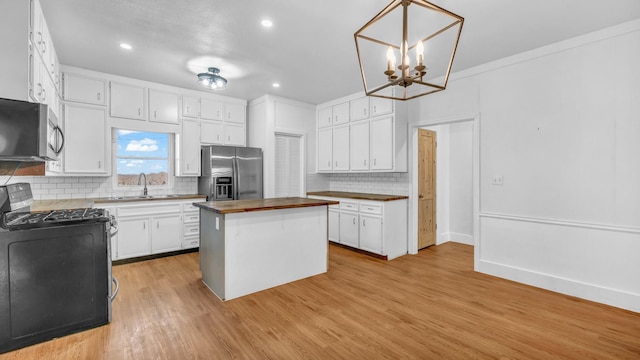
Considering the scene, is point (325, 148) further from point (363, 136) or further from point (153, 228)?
point (153, 228)

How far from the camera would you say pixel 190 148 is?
191 inches

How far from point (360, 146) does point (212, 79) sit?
262 cm

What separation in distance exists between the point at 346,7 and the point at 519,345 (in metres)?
A: 3.06

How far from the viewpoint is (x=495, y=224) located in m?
3.68

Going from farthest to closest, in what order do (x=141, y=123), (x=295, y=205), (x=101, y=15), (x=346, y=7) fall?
(x=141, y=123)
(x=295, y=205)
(x=101, y=15)
(x=346, y=7)

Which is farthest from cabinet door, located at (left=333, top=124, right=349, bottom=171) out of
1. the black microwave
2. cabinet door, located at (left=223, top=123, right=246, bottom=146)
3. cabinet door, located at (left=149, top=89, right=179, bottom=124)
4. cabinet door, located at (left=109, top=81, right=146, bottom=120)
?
the black microwave

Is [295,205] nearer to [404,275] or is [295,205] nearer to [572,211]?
[404,275]

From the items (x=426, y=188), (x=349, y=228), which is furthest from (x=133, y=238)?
(x=426, y=188)

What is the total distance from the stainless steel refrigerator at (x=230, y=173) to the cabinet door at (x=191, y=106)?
0.60m

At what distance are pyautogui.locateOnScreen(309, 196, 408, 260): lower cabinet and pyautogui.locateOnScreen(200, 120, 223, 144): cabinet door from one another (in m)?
2.53

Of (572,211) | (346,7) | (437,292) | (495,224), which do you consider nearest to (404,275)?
(437,292)

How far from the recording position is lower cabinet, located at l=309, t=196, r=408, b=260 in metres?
4.34

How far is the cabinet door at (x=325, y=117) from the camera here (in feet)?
18.5

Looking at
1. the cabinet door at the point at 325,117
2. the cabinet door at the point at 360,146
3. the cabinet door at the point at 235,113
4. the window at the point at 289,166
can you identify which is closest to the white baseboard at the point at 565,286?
the cabinet door at the point at 360,146
